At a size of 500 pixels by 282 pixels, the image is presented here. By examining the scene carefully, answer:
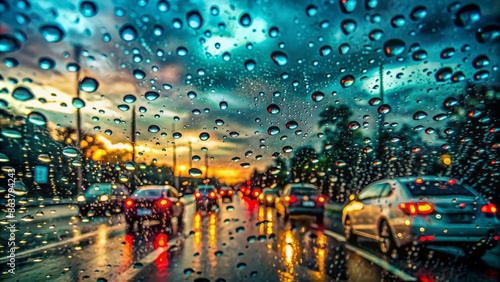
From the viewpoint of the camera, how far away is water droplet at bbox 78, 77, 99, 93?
244 cm

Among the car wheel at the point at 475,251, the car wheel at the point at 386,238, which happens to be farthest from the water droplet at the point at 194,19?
the car wheel at the point at 475,251

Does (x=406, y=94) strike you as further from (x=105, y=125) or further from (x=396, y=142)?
(x=105, y=125)

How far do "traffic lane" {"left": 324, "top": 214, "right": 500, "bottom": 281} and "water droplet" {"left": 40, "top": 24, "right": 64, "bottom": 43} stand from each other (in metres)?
4.41

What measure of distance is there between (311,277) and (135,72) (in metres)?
3.38

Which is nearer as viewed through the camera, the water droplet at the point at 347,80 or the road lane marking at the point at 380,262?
the water droplet at the point at 347,80

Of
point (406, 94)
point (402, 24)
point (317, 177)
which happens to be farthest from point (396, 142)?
point (402, 24)

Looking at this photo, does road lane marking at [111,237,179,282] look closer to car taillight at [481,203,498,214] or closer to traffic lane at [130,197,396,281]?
traffic lane at [130,197,396,281]

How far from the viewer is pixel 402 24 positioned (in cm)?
270

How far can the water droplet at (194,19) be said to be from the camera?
2535 mm

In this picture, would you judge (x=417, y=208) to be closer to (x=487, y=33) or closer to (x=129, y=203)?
(x=487, y=33)

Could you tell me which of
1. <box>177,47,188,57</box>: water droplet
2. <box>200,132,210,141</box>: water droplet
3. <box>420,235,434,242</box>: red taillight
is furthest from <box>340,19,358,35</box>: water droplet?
<box>420,235,434,242</box>: red taillight

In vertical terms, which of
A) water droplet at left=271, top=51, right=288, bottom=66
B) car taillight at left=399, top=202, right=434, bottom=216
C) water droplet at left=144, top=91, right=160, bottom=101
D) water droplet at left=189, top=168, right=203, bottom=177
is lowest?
car taillight at left=399, top=202, right=434, bottom=216

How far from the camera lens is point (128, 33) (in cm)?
248

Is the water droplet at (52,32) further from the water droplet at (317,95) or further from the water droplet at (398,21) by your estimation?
the water droplet at (398,21)
